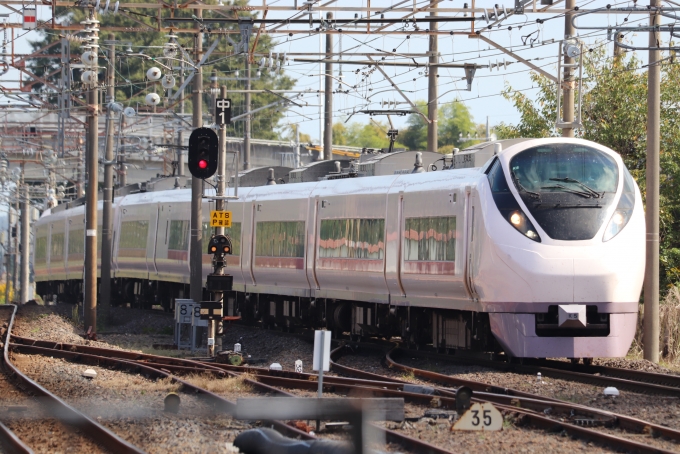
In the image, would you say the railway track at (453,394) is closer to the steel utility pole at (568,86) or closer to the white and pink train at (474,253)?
the white and pink train at (474,253)

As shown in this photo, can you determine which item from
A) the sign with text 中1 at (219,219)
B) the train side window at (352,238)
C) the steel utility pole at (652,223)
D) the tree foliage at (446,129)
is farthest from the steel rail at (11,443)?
the tree foliage at (446,129)

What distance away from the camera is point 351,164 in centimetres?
2347

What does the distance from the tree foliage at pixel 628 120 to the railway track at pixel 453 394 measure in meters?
8.89

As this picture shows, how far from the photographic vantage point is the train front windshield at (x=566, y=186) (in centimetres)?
1606

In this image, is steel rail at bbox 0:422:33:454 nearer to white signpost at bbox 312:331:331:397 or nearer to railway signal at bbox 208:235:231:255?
white signpost at bbox 312:331:331:397

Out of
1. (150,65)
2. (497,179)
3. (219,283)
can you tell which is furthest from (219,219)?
(150,65)

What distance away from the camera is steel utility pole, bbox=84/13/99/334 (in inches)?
968

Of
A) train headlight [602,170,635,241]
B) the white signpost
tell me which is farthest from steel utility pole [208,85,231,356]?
the white signpost

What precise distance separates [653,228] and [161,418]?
9.32 m

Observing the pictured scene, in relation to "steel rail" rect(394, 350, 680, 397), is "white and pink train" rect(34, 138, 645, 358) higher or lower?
→ higher

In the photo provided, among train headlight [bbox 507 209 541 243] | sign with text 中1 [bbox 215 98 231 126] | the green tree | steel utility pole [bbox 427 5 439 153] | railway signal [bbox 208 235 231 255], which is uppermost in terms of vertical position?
the green tree

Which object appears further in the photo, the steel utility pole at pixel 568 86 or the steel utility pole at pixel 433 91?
the steel utility pole at pixel 433 91

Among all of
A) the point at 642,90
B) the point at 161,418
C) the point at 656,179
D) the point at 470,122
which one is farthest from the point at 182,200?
the point at 470,122

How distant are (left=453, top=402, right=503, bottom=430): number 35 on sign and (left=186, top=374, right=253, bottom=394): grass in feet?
15.8
